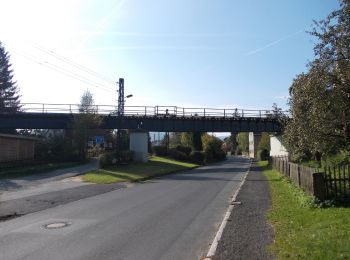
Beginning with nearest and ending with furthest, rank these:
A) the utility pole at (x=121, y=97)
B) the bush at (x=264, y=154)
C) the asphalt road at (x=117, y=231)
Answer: the asphalt road at (x=117, y=231) < the utility pole at (x=121, y=97) < the bush at (x=264, y=154)

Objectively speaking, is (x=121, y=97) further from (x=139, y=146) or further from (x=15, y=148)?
(x=15, y=148)

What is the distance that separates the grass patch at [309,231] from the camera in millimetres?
8383

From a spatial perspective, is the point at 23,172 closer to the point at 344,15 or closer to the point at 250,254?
the point at 344,15

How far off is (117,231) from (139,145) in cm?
4587

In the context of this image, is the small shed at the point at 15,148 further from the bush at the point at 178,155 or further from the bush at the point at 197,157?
the bush at the point at 197,157

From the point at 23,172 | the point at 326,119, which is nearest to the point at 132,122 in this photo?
the point at 23,172

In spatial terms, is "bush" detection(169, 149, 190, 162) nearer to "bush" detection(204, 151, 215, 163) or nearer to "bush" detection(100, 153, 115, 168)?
"bush" detection(204, 151, 215, 163)

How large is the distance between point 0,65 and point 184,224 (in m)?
83.6

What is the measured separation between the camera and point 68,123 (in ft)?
198

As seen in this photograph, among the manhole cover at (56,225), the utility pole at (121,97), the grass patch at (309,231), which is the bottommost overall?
the manhole cover at (56,225)

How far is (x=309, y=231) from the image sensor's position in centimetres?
1052

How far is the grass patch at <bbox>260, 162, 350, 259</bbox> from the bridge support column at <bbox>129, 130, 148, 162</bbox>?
4202 centimetres

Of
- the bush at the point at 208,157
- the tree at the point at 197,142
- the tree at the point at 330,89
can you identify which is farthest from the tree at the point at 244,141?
the tree at the point at 330,89

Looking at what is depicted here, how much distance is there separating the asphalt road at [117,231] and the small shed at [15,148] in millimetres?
29513
